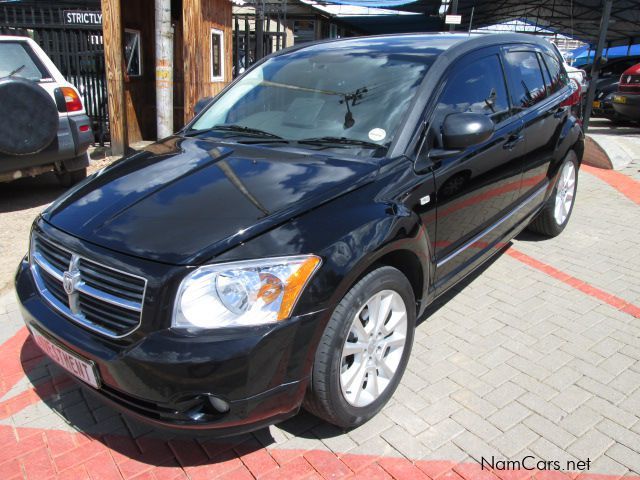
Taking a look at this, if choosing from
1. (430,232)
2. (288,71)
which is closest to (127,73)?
(288,71)

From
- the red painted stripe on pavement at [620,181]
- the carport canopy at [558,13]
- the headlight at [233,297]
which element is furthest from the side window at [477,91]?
the carport canopy at [558,13]

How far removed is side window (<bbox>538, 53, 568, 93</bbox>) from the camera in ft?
15.5

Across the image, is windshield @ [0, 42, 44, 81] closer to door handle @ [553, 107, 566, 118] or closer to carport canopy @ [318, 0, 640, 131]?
door handle @ [553, 107, 566, 118]

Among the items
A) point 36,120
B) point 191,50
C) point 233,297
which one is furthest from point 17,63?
point 233,297

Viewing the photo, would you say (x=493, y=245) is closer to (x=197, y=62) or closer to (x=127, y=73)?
(x=197, y=62)

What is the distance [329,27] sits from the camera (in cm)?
2111

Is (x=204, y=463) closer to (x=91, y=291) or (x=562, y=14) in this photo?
(x=91, y=291)

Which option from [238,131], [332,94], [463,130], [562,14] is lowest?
[238,131]

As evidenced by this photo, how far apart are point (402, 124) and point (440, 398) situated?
150 centimetres

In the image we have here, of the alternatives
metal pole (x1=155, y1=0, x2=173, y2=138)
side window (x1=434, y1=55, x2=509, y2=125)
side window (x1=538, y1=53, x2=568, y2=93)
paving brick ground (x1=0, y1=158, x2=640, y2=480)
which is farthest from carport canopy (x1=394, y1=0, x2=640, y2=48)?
paving brick ground (x1=0, y1=158, x2=640, y2=480)

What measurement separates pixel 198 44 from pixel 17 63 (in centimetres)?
312

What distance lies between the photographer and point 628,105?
12.7 meters

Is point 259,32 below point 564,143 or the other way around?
the other way around

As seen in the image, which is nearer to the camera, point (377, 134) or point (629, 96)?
point (377, 134)
